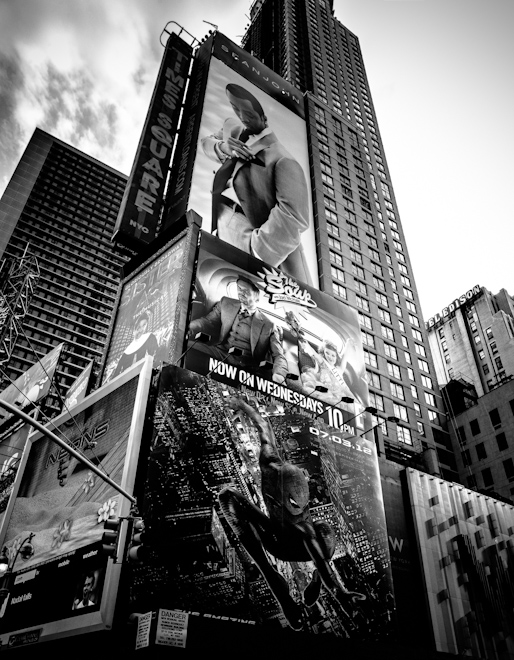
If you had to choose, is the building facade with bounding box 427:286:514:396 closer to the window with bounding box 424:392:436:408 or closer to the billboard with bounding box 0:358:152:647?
the window with bounding box 424:392:436:408

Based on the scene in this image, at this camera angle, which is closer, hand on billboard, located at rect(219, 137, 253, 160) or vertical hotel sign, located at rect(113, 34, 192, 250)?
vertical hotel sign, located at rect(113, 34, 192, 250)

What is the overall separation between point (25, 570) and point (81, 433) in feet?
22.6

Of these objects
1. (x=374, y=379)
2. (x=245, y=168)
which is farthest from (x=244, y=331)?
(x=374, y=379)

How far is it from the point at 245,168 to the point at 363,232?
26.1 meters

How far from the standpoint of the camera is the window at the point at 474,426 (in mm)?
61303

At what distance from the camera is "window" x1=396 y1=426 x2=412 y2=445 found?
56.9m

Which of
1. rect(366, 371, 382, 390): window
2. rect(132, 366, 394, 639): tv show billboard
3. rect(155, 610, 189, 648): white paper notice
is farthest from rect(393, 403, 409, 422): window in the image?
rect(155, 610, 189, 648): white paper notice

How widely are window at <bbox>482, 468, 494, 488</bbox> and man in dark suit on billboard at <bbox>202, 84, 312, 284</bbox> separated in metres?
28.3

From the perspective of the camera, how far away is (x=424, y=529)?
117 ft

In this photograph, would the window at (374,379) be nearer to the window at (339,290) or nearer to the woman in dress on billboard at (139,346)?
the window at (339,290)

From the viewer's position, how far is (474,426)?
61.7m

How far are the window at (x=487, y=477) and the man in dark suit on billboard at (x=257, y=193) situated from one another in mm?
28327

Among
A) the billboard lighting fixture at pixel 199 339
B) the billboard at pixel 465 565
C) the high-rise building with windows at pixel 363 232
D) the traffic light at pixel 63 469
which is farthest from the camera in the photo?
the high-rise building with windows at pixel 363 232

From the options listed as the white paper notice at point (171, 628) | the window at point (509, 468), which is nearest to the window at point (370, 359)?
the window at point (509, 468)
